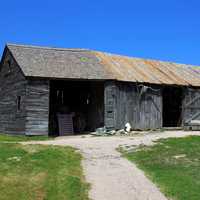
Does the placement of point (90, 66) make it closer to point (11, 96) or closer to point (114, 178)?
point (11, 96)

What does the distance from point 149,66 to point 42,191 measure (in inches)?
881

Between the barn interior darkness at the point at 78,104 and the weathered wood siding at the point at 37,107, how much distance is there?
11.0 feet

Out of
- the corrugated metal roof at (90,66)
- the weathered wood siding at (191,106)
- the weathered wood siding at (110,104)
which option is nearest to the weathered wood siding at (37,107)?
the corrugated metal roof at (90,66)

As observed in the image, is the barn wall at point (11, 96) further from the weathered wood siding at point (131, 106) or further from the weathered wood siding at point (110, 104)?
the weathered wood siding at point (131, 106)

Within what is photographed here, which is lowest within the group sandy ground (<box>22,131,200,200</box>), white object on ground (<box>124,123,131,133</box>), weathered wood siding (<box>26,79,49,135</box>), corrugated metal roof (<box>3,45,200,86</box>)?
sandy ground (<box>22,131,200,200</box>)

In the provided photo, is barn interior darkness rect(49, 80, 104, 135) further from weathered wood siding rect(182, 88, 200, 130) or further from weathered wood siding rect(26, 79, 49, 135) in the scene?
weathered wood siding rect(182, 88, 200, 130)

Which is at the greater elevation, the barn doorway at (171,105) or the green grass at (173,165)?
the barn doorway at (171,105)

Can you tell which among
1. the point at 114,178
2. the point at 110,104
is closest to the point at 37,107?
the point at 110,104

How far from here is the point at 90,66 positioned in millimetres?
26844

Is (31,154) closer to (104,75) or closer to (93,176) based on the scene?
(93,176)

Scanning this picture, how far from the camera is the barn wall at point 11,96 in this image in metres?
24.3

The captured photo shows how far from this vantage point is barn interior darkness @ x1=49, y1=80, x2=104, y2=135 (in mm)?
27453

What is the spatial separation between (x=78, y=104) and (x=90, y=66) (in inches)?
166

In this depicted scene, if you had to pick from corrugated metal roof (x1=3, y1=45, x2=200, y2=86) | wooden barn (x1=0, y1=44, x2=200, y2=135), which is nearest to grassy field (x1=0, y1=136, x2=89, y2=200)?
wooden barn (x1=0, y1=44, x2=200, y2=135)
